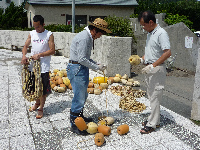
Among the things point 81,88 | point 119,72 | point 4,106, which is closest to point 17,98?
point 4,106

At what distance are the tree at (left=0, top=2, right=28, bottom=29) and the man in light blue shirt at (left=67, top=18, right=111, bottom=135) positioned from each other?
21178 millimetres

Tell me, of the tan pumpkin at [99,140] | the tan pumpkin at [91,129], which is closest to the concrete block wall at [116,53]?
the tan pumpkin at [91,129]

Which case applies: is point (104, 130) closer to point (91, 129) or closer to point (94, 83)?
point (91, 129)

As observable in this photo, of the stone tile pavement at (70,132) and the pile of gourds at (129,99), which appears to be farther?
the pile of gourds at (129,99)

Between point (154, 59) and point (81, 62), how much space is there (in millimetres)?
1262

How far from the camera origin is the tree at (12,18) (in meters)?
23.2

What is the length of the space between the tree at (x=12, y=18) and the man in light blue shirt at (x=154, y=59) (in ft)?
71.0

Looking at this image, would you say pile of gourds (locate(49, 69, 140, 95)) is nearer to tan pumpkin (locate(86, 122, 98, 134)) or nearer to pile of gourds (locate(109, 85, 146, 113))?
pile of gourds (locate(109, 85, 146, 113))

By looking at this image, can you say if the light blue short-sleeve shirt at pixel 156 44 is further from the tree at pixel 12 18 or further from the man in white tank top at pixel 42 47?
the tree at pixel 12 18

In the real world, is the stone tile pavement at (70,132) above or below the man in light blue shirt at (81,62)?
below

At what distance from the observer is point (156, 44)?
3.78 meters

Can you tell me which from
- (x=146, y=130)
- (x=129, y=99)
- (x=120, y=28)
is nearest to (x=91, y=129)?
(x=146, y=130)

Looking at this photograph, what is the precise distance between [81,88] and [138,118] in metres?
1.53

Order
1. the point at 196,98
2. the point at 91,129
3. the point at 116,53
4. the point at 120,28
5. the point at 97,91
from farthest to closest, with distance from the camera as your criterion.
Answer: the point at 120,28, the point at 116,53, the point at 97,91, the point at 196,98, the point at 91,129
